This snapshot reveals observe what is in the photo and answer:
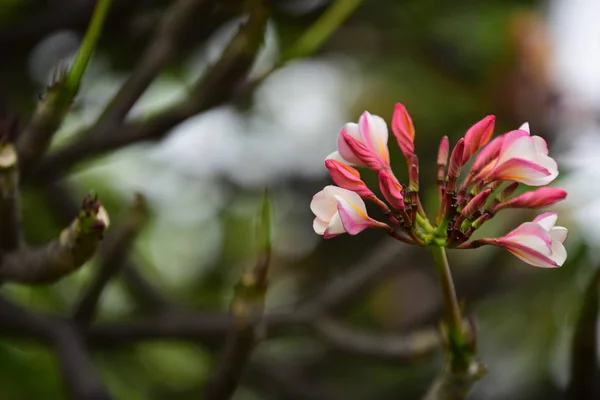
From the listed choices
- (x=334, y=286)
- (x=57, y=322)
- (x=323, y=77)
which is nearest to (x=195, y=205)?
(x=323, y=77)

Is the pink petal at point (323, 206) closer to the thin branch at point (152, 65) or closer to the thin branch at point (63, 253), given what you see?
the thin branch at point (63, 253)

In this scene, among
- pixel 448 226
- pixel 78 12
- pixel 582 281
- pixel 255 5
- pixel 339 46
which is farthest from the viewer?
pixel 339 46

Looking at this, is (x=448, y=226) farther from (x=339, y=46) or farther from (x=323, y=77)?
(x=323, y=77)

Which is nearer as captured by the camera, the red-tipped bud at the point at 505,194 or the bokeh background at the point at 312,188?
the red-tipped bud at the point at 505,194

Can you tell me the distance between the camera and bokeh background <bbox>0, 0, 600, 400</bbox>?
1.67 m

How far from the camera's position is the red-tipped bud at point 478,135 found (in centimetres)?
79

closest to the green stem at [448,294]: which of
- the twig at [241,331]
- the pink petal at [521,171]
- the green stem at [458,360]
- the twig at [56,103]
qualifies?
the green stem at [458,360]

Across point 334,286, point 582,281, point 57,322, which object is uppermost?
point 57,322

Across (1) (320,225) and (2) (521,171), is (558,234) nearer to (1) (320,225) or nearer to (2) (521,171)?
(2) (521,171)

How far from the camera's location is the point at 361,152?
80cm

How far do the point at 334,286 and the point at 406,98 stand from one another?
1147mm

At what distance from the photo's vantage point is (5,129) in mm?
856

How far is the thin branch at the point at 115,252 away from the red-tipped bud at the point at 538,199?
1.71 ft

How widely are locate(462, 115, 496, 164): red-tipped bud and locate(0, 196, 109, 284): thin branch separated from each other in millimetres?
399
